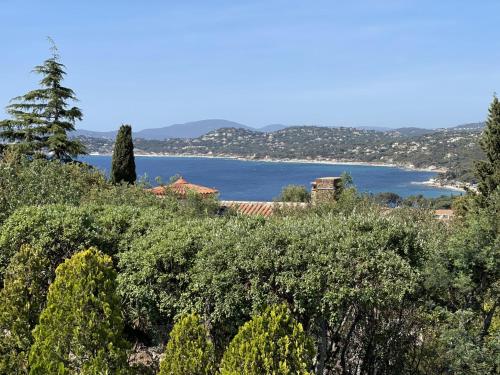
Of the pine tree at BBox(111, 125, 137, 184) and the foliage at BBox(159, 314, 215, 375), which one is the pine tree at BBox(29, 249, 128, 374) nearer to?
the foliage at BBox(159, 314, 215, 375)

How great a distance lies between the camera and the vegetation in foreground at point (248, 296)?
532cm

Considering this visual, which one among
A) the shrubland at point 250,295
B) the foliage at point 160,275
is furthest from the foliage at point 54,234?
the foliage at point 160,275

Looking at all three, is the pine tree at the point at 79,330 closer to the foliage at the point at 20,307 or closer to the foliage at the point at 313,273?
the foliage at the point at 20,307

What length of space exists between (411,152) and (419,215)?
16841cm

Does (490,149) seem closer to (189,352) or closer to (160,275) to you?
(160,275)

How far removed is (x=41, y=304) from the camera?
665 centimetres

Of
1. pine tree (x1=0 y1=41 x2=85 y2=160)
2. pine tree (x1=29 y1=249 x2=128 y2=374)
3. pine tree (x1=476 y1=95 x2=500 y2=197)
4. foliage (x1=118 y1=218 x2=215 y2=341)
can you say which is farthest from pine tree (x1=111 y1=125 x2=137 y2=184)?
pine tree (x1=29 y1=249 x2=128 y2=374)

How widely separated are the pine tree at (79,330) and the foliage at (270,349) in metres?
1.35

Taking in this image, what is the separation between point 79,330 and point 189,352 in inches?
49.5

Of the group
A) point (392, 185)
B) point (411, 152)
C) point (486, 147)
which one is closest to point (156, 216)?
point (486, 147)

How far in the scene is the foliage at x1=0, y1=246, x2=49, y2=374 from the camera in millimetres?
6082

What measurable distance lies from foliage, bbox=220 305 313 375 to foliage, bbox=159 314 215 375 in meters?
0.24

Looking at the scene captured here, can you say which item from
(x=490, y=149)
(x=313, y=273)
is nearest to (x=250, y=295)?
(x=313, y=273)

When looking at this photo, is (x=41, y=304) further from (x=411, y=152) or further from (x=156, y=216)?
(x=411, y=152)
